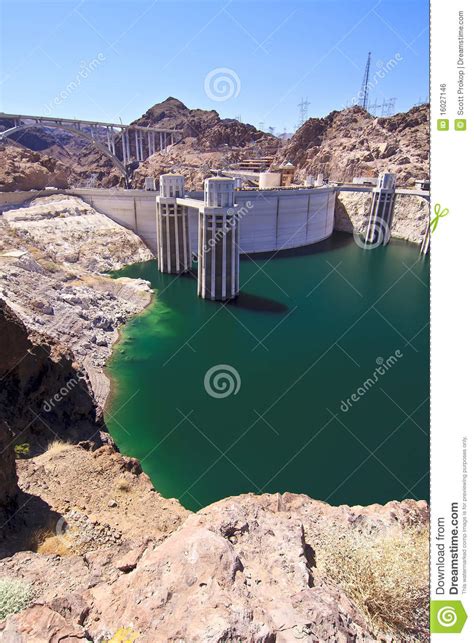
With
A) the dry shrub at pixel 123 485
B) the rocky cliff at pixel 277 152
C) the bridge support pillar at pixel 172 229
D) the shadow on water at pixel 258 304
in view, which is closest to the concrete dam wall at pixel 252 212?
the bridge support pillar at pixel 172 229

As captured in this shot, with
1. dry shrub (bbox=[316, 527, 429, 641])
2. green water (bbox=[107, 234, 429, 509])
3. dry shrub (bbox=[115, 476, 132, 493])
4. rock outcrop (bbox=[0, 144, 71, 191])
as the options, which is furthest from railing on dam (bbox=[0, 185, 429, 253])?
dry shrub (bbox=[316, 527, 429, 641])

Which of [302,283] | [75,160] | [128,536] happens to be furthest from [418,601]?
[75,160]

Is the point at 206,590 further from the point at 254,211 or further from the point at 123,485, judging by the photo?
the point at 254,211

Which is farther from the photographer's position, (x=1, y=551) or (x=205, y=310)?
(x=205, y=310)

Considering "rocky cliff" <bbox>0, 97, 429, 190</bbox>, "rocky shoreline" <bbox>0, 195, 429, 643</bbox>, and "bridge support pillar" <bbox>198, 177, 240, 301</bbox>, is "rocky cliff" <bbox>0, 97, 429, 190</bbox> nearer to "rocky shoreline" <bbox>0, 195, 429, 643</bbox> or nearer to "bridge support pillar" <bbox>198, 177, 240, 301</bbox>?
"bridge support pillar" <bbox>198, 177, 240, 301</bbox>

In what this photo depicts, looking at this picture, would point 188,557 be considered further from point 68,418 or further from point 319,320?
point 319,320

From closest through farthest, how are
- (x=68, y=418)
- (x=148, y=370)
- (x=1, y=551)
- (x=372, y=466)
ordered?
(x=1, y=551)
(x=68, y=418)
(x=372, y=466)
(x=148, y=370)
